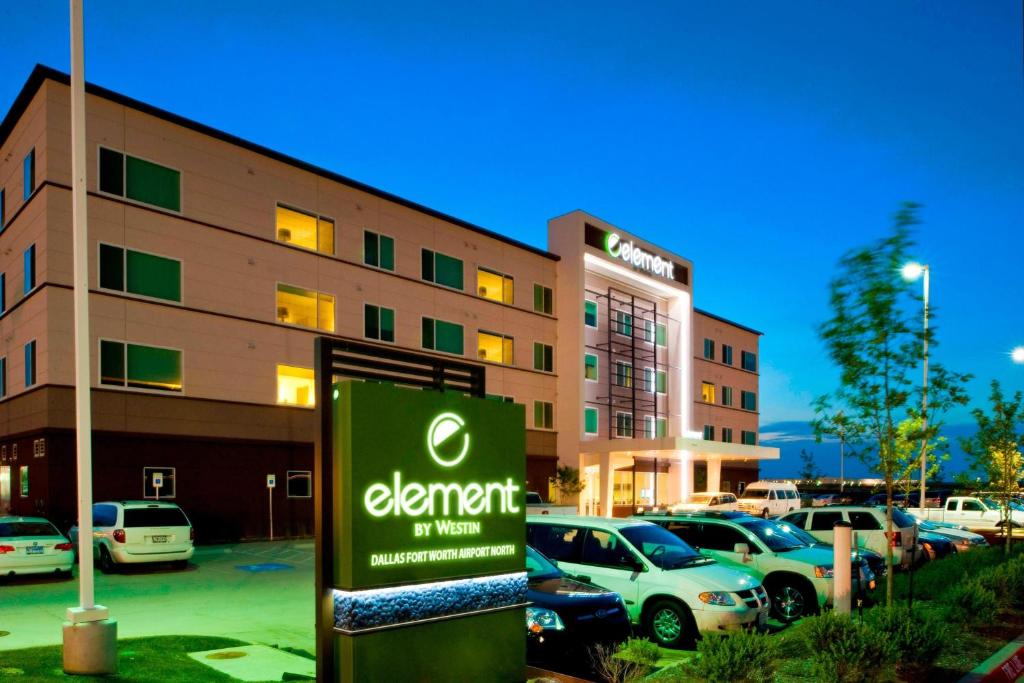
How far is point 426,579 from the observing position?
6.70 m

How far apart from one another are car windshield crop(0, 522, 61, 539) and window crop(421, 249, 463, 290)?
2067 cm

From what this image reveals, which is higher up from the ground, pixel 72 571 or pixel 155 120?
pixel 155 120

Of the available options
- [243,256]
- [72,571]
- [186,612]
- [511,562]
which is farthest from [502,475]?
[243,256]

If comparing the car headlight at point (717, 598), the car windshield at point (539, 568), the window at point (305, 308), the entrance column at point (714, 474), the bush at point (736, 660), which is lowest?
the entrance column at point (714, 474)

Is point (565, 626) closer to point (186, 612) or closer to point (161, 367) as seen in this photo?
point (186, 612)

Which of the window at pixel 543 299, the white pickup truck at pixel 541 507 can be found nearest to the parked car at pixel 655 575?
the white pickup truck at pixel 541 507

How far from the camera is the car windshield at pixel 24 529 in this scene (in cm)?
1791

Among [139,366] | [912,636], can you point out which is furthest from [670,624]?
[139,366]

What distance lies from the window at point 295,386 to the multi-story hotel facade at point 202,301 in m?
0.08

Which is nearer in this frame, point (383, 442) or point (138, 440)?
point (383, 442)

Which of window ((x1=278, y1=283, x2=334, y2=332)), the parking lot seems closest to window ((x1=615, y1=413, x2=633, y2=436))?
window ((x1=278, y1=283, x2=334, y2=332))

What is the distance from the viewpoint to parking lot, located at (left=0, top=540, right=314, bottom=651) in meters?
12.3

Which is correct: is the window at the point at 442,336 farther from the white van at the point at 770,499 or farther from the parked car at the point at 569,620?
the parked car at the point at 569,620

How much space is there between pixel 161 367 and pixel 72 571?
9.86 metres
